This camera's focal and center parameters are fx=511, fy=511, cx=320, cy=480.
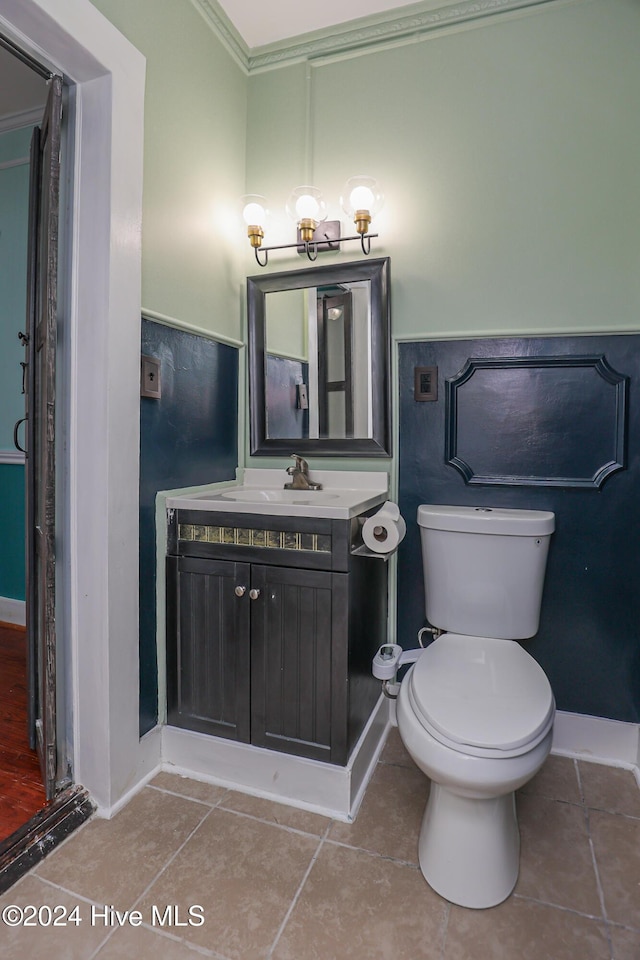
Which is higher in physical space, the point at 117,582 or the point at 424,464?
the point at 424,464

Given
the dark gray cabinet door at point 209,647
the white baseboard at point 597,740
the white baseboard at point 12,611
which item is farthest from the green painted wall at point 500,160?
the white baseboard at point 12,611

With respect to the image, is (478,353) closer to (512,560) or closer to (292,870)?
(512,560)

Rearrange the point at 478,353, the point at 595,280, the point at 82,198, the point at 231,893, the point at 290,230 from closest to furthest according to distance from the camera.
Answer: the point at 231,893
the point at 82,198
the point at 595,280
the point at 478,353
the point at 290,230

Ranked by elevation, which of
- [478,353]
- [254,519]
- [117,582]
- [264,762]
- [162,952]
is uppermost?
[478,353]

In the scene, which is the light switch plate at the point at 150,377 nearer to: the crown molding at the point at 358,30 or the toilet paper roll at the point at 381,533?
the toilet paper roll at the point at 381,533

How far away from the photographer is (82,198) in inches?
56.1

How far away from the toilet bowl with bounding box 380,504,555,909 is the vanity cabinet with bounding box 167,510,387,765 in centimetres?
20

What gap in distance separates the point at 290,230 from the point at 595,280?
1148 millimetres

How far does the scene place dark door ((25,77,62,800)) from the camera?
138 cm

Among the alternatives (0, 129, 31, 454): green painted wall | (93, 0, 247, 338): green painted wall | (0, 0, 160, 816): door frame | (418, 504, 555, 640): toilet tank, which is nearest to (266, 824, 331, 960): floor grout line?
(0, 0, 160, 816): door frame

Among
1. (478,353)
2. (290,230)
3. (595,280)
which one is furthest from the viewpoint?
(290,230)

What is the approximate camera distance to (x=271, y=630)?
1566mm

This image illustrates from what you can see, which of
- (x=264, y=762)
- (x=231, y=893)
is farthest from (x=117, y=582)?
(x=231, y=893)

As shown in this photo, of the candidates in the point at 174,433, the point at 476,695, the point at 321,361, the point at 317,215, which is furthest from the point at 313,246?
the point at 476,695
